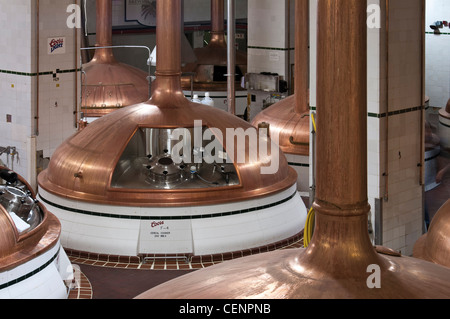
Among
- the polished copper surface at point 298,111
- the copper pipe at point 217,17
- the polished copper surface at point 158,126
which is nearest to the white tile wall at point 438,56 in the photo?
the copper pipe at point 217,17

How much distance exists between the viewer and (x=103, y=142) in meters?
9.74

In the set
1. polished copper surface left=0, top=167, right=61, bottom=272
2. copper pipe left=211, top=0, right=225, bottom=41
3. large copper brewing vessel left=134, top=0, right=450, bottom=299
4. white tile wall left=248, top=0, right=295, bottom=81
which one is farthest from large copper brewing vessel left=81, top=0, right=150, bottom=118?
large copper brewing vessel left=134, top=0, right=450, bottom=299

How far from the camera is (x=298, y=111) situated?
1302 centimetres

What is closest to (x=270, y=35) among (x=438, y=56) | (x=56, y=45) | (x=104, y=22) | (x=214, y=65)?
(x=214, y=65)

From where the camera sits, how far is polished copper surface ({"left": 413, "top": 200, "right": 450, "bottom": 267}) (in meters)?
7.21

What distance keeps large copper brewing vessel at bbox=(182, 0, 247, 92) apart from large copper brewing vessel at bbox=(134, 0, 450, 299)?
1565 cm

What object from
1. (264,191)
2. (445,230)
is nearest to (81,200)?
(264,191)

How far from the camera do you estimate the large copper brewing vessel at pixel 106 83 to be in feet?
50.6

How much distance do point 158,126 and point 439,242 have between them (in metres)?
3.78

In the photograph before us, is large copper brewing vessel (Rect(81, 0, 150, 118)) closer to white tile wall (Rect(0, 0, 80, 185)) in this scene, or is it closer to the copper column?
white tile wall (Rect(0, 0, 80, 185))
